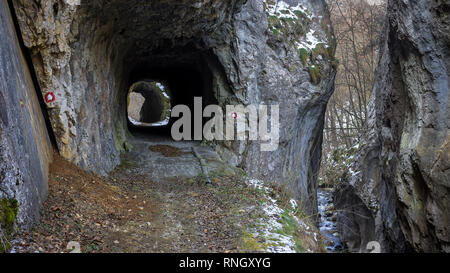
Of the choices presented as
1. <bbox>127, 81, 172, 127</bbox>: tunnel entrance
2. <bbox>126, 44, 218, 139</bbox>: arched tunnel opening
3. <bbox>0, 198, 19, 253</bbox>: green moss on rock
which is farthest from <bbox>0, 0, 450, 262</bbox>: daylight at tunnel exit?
<bbox>127, 81, 172, 127</bbox>: tunnel entrance

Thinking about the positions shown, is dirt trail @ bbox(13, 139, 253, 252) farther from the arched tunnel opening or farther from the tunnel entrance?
the tunnel entrance

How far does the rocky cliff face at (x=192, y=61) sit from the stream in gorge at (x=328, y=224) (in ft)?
6.88

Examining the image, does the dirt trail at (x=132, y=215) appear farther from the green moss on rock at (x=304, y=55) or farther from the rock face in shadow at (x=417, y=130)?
the green moss on rock at (x=304, y=55)

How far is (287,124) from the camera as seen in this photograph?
13.3 metres

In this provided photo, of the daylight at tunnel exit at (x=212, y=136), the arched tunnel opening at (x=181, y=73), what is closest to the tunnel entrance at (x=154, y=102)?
the arched tunnel opening at (x=181, y=73)

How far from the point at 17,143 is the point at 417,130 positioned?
7.90m

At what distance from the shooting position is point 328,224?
16.5 metres

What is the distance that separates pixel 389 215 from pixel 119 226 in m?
7.28

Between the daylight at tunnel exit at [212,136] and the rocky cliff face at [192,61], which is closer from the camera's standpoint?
the daylight at tunnel exit at [212,136]

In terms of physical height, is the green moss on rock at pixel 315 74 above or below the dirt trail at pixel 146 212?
above

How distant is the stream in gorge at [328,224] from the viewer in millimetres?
Answer: 13679

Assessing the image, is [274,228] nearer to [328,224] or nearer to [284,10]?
[284,10]

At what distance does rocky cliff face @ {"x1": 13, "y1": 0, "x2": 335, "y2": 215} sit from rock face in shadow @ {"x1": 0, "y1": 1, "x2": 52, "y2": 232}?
719 millimetres

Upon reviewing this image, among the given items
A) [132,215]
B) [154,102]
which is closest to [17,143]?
[132,215]
